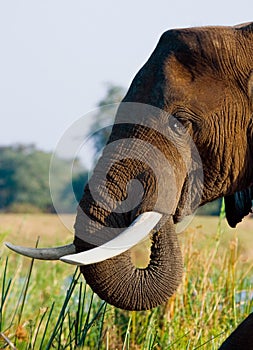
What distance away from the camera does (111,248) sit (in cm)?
361

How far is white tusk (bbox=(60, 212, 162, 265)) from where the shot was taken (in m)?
3.53

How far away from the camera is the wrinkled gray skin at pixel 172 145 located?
3.74m

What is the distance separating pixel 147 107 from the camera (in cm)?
385

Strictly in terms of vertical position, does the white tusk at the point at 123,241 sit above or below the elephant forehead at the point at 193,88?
below

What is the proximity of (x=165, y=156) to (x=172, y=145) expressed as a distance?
54 mm

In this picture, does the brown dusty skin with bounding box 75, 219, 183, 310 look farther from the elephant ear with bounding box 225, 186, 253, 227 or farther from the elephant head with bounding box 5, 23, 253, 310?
the elephant ear with bounding box 225, 186, 253, 227

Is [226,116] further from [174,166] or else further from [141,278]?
[141,278]

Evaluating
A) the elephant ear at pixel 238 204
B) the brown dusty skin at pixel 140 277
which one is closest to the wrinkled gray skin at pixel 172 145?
the brown dusty skin at pixel 140 277

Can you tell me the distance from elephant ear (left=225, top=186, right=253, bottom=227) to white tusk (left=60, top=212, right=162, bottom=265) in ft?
2.24

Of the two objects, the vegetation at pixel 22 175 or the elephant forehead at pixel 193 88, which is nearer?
the elephant forehead at pixel 193 88

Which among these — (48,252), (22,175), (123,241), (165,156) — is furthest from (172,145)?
(22,175)

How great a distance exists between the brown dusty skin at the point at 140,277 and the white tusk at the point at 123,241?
90mm

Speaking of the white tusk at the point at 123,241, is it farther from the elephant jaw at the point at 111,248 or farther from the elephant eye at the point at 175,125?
the elephant eye at the point at 175,125

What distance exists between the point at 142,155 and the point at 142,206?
198 millimetres
